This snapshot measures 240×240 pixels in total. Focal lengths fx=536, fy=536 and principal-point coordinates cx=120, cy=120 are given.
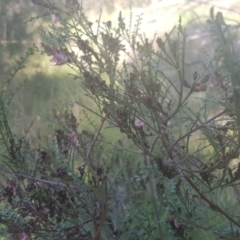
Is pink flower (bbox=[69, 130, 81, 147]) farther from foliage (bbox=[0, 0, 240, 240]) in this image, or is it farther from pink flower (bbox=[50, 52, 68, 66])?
pink flower (bbox=[50, 52, 68, 66])

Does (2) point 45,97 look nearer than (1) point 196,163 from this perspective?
No

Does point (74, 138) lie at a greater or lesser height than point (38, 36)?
lesser

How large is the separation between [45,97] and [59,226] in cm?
292

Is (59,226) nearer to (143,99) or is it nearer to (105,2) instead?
(143,99)

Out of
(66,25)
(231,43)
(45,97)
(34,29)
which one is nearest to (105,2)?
(34,29)

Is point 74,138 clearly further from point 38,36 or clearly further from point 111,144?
point 38,36

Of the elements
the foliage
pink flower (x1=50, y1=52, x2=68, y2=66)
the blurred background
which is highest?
the blurred background

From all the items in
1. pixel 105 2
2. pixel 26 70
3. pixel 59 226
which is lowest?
pixel 59 226

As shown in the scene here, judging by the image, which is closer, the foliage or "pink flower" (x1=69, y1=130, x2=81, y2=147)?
the foliage

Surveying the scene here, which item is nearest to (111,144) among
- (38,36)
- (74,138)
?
(74,138)

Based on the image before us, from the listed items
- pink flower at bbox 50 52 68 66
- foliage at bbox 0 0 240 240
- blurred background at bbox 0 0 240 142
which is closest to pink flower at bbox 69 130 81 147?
foliage at bbox 0 0 240 240

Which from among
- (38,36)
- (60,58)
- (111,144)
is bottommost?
(111,144)

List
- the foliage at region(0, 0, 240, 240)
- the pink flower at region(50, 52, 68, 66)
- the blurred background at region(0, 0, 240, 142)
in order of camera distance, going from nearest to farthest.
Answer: the foliage at region(0, 0, 240, 240)
the pink flower at region(50, 52, 68, 66)
the blurred background at region(0, 0, 240, 142)

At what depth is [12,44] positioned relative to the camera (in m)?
3.85
